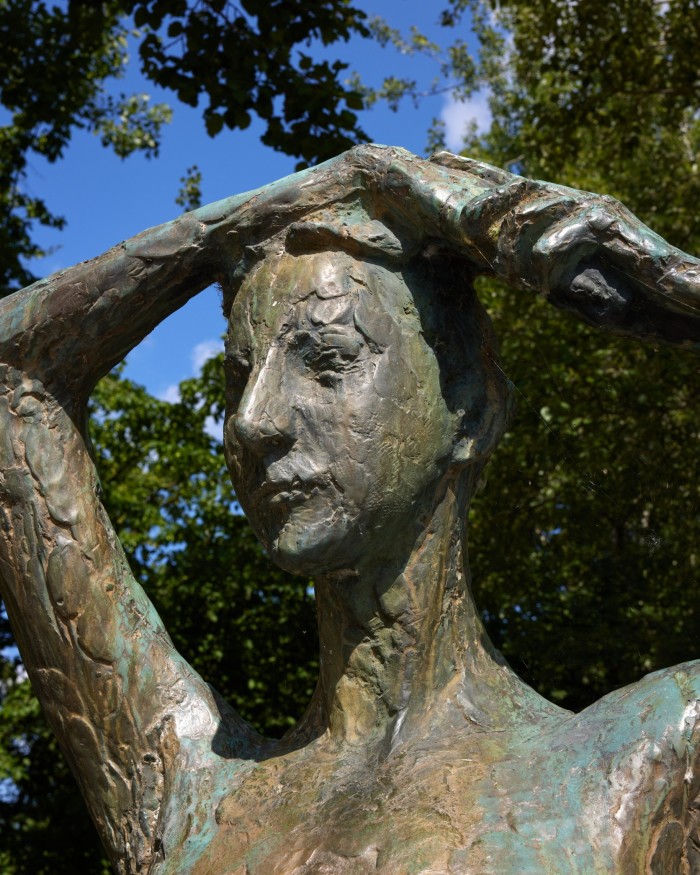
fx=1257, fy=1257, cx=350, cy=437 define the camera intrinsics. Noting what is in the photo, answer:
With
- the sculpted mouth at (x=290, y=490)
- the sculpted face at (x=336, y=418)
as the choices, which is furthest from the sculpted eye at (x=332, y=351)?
the sculpted mouth at (x=290, y=490)

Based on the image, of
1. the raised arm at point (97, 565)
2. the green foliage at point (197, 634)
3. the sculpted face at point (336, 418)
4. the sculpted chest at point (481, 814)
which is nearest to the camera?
the sculpted chest at point (481, 814)

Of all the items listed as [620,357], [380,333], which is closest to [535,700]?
[380,333]

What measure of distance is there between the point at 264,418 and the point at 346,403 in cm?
16

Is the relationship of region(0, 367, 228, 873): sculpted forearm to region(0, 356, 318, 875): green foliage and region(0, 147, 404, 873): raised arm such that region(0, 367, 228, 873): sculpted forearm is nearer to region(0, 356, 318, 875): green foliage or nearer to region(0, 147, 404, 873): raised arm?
region(0, 147, 404, 873): raised arm

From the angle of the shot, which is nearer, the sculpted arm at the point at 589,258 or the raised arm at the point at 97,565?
the sculpted arm at the point at 589,258

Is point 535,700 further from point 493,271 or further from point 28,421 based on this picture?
point 28,421

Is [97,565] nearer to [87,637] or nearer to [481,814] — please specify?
[87,637]

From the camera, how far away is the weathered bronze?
211cm

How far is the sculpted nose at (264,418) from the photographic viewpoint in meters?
2.34

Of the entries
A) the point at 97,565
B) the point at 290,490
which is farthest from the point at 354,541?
the point at 97,565

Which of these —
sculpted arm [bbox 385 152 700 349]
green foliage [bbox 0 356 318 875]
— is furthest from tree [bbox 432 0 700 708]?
sculpted arm [bbox 385 152 700 349]

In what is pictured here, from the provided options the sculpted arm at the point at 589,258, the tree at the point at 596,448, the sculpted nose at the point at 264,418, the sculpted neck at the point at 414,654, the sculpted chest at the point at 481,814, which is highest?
the tree at the point at 596,448

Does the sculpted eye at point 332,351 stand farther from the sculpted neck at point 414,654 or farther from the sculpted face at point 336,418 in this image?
the sculpted neck at point 414,654

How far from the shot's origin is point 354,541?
2.36 metres
